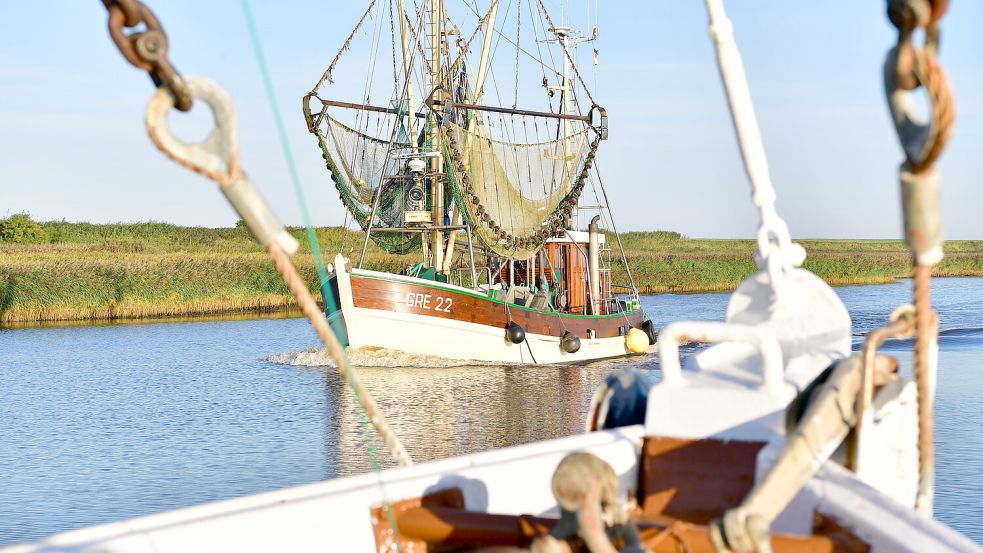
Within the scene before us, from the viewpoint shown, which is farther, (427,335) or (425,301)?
(427,335)

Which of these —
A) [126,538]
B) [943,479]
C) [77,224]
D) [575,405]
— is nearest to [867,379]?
[126,538]

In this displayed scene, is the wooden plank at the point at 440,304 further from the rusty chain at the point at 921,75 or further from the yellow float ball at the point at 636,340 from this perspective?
the rusty chain at the point at 921,75

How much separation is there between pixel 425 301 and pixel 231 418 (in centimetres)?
681

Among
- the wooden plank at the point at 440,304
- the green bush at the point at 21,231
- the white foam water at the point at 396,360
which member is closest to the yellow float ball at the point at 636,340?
the wooden plank at the point at 440,304

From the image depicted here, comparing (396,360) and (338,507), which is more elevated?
(396,360)

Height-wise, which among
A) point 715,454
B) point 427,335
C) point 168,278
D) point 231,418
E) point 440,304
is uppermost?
point 168,278

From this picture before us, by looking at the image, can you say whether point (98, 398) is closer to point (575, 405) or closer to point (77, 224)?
point (575, 405)

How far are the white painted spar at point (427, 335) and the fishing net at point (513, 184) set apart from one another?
1.85 m

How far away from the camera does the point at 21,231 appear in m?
66.8

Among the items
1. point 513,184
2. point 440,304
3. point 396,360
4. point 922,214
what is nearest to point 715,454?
point 922,214

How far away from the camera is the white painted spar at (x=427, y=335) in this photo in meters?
24.2

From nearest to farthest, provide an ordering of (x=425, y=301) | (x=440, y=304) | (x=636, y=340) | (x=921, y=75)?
(x=921, y=75) < (x=425, y=301) < (x=440, y=304) < (x=636, y=340)

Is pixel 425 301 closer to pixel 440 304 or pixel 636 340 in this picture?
pixel 440 304

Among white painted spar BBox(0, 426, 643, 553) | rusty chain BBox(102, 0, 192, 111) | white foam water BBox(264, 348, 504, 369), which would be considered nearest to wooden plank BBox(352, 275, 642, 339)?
white foam water BBox(264, 348, 504, 369)
